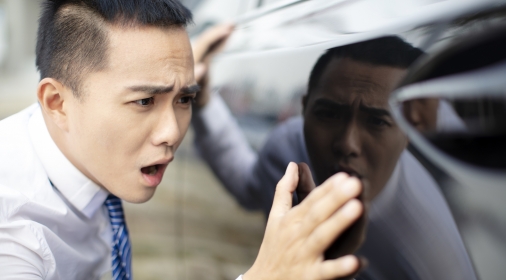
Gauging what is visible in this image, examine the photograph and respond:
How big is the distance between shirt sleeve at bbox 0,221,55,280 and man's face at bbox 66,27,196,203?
0.81 feet

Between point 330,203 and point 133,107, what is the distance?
2.09ft

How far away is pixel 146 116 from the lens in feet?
4.09

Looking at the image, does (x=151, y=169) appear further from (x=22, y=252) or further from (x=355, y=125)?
(x=355, y=125)

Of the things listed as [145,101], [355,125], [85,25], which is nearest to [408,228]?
[355,125]

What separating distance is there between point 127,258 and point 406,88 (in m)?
1.15

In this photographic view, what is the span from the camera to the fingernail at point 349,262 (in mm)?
818

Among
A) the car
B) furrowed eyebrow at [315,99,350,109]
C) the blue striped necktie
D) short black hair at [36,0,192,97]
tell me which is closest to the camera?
the car

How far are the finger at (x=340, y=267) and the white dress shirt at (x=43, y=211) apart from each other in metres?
0.75

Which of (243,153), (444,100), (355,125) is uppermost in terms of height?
(444,100)

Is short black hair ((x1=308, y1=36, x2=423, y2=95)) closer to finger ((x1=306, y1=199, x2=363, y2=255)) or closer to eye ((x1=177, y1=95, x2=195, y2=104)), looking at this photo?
finger ((x1=306, y1=199, x2=363, y2=255))

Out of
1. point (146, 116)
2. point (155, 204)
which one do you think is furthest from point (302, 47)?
point (155, 204)

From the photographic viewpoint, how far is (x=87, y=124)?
1.28 meters

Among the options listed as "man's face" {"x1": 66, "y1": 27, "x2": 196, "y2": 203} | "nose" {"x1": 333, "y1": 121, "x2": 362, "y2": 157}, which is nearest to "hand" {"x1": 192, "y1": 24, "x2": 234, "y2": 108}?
"man's face" {"x1": 66, "y1": 27, "x2": 196, "y2": 203}

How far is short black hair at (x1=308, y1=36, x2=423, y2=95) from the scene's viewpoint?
83 centimetres
